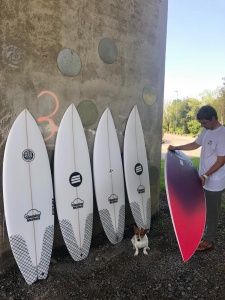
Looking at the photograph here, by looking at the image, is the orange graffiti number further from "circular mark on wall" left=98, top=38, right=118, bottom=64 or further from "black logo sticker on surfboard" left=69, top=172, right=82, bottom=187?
"circular mark on wall" left=98, top=38, right=118, bottom=64

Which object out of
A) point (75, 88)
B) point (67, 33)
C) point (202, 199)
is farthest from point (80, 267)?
point (67, 33)

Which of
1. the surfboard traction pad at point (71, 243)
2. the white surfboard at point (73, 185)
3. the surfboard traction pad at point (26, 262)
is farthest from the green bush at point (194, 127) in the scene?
the surfboard traction pad at point (26, 262)

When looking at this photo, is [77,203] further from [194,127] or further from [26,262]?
[194,127]

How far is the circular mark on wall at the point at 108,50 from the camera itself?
2.75 meters

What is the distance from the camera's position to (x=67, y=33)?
8.19 ft

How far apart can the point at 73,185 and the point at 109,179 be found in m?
0.45

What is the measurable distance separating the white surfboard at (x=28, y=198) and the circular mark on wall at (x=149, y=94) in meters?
1.42

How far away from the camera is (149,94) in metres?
3.30

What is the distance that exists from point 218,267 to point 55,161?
1860mm

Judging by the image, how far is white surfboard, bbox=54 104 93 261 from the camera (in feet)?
8.45

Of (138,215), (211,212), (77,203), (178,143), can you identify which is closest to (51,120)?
(77,203)

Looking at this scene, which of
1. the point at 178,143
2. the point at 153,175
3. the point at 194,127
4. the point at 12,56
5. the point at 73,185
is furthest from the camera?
the point at 194,127

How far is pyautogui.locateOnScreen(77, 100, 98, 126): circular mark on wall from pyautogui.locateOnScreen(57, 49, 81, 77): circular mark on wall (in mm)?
308

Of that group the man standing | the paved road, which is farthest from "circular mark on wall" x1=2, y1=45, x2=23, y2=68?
the paved road
